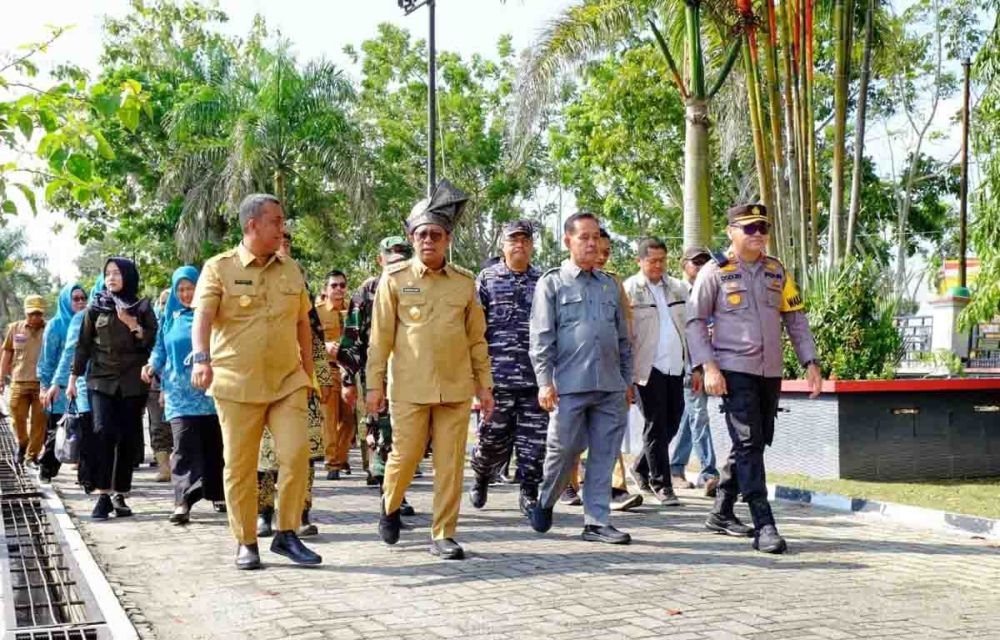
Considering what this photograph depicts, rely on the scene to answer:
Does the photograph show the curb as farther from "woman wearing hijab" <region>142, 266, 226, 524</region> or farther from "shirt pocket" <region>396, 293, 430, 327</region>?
"woman wearing hijab" <region>142, 266, 226, 524</region>

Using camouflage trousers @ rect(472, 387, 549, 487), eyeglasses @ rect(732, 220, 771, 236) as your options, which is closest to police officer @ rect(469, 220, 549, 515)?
camouflage trousers @ rect(472, 387, 549, 487)

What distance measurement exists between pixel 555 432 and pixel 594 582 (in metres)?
1.56

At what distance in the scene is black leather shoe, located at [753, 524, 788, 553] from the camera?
6.88 meters

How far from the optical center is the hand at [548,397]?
23.9 ft

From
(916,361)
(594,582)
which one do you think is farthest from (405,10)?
(594,582)

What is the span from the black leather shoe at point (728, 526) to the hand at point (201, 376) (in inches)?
132

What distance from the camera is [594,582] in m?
5.98

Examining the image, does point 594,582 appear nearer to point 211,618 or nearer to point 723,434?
point 211,618

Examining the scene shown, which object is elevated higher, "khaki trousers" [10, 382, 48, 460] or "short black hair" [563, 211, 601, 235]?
"short black hair" [563, 211, 601, 235]

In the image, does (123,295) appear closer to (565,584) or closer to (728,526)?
(565,584)

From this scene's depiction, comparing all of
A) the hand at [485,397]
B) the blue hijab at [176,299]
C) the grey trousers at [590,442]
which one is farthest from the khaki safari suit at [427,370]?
the blue hijab at [176,299]

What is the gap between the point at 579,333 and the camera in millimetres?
7344

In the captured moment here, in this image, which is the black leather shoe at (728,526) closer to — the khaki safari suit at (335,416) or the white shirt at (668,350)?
the white shirt at (668,350)

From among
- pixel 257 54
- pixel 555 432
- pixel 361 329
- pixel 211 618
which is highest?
pixel 257 54
